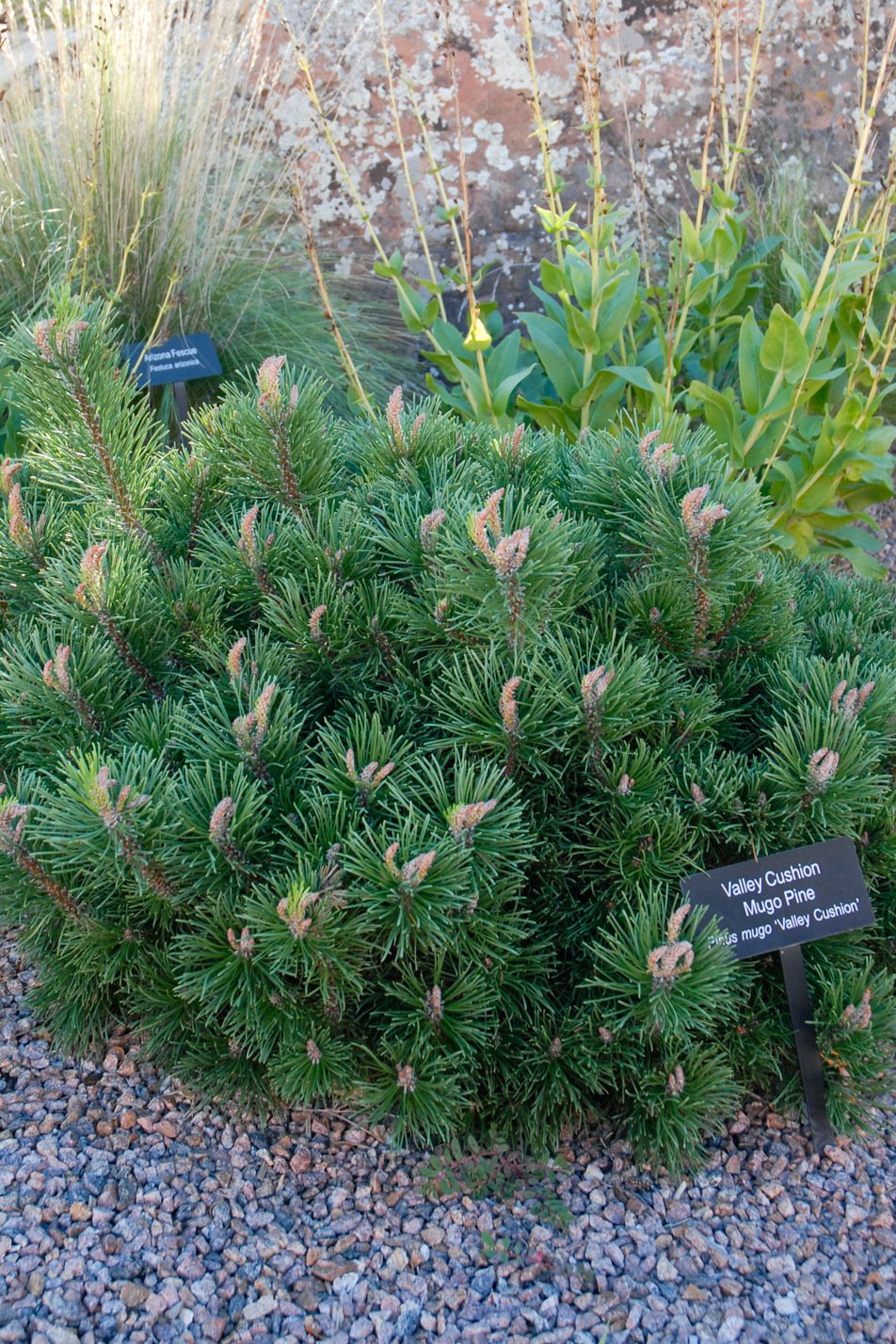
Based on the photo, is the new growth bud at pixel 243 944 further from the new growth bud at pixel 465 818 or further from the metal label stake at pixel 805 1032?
the metal label stake at pixel 805 1032

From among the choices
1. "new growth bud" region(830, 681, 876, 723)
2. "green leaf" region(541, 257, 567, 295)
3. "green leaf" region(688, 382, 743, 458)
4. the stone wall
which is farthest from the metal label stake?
the stone wall

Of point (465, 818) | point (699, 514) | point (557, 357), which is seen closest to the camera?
point (465, 818)

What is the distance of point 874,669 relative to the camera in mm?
1838

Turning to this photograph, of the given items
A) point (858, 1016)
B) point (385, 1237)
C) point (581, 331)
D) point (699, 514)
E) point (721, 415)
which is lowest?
point (385, 1237)

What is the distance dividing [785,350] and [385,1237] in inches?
84.4

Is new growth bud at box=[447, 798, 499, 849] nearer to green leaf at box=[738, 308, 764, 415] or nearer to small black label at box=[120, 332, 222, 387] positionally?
green leaf at box=[738, 308, 764, 415]

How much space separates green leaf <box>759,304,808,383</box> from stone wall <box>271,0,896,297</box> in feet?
6.00

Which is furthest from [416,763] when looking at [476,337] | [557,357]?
[557,357]

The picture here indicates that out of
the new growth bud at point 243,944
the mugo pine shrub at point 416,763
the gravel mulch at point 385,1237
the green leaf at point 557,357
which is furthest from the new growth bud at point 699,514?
the green leaf at point 557,357

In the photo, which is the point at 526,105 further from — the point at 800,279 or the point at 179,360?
the point at 179,360

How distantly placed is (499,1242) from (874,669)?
99 cm

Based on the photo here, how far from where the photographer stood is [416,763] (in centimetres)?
161

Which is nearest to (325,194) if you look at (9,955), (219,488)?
(219,488)

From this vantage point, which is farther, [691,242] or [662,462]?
[691,242]
